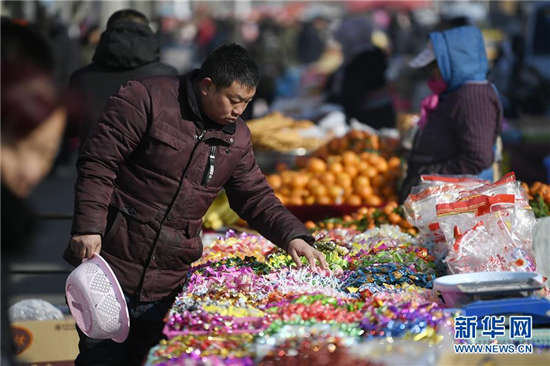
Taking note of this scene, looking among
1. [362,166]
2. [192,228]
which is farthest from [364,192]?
[192,228]

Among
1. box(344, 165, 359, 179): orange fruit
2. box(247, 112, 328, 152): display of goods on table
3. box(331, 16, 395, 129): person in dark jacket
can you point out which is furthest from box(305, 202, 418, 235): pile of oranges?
box(331, 16, 395, 129): person in dark jacket

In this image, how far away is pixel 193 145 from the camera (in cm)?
335

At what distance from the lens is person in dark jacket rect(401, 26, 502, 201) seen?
471 centimetres

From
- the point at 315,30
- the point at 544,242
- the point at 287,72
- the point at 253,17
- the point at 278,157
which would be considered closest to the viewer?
the point at 544,242

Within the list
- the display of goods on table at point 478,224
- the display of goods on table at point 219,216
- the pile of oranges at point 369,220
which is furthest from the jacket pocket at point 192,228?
the display of goods on table at point 219,216

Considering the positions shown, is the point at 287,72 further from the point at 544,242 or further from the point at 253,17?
the point at 544,242

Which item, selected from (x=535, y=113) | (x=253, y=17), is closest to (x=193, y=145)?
(x=535, y=113)

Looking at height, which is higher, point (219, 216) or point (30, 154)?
point (30, 154)

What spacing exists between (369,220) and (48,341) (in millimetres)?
2027

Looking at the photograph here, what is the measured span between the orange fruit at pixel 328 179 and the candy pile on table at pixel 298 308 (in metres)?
2.27

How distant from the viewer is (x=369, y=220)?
509 centimetres

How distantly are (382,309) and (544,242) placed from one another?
6.07 feet

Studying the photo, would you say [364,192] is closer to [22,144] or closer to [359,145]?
[359,145]

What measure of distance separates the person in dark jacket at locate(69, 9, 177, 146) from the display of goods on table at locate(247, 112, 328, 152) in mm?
2295
